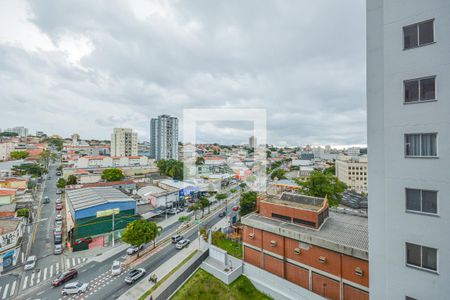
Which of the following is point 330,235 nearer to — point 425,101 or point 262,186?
point 425,101

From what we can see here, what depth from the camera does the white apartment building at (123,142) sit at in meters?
71.8

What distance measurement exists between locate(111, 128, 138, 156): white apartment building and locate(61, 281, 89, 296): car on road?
210ft

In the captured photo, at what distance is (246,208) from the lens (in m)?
25.5

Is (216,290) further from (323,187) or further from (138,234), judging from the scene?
(323,187)

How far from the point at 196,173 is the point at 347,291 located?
4652cm

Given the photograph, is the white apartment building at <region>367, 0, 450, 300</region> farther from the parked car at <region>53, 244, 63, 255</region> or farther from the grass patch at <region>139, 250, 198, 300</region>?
the parked car at <region>53, 244, 63, 255</region>

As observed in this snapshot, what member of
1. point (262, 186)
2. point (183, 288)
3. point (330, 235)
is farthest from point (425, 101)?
point (262, 186)

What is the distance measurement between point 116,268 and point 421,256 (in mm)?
18778

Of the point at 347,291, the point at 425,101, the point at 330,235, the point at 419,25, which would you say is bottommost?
the point at 347,291

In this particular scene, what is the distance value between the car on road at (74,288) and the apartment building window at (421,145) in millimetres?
19500

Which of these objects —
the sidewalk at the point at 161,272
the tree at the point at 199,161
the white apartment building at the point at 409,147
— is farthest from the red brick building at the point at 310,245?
the tree at the point at 199,161

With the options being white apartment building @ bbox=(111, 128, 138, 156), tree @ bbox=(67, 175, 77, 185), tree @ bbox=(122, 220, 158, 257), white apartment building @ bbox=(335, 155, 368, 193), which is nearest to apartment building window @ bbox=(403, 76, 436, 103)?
tree @ bbox=(122, 220, 158, 257)

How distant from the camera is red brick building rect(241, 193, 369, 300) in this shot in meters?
11.1

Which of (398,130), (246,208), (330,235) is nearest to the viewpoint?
(398,130)
